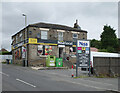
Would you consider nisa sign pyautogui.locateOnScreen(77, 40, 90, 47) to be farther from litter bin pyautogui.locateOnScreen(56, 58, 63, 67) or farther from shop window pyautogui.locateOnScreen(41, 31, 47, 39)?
shop window pyautogui.locateOnScreen(41, 31, 47, 39)

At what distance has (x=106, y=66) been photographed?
63.5 ft

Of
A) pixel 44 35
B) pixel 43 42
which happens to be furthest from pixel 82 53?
pixel 44 35

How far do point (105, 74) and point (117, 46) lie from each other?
143 feet

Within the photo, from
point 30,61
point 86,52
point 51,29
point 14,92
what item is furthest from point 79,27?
point 14,92

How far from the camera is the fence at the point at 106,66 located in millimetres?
18938

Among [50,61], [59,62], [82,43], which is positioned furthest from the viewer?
[59,62]

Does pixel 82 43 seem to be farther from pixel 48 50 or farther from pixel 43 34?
pixel 43 34

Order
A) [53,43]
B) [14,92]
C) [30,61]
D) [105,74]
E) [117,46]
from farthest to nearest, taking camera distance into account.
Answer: [117,46]
[53,43]
[30,61]
[105,74]
[14,92]

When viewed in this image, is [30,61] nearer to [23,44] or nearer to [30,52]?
[30,52]

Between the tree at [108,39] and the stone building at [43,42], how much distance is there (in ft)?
81.4

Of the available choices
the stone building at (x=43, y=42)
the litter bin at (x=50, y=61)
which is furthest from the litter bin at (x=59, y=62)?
the stone building at (x=43, y=42)

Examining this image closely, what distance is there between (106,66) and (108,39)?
42.4 metres

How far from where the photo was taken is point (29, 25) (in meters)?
31.3

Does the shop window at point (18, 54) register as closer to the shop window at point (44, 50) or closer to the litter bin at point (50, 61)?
the shop window at point (44, 50)
